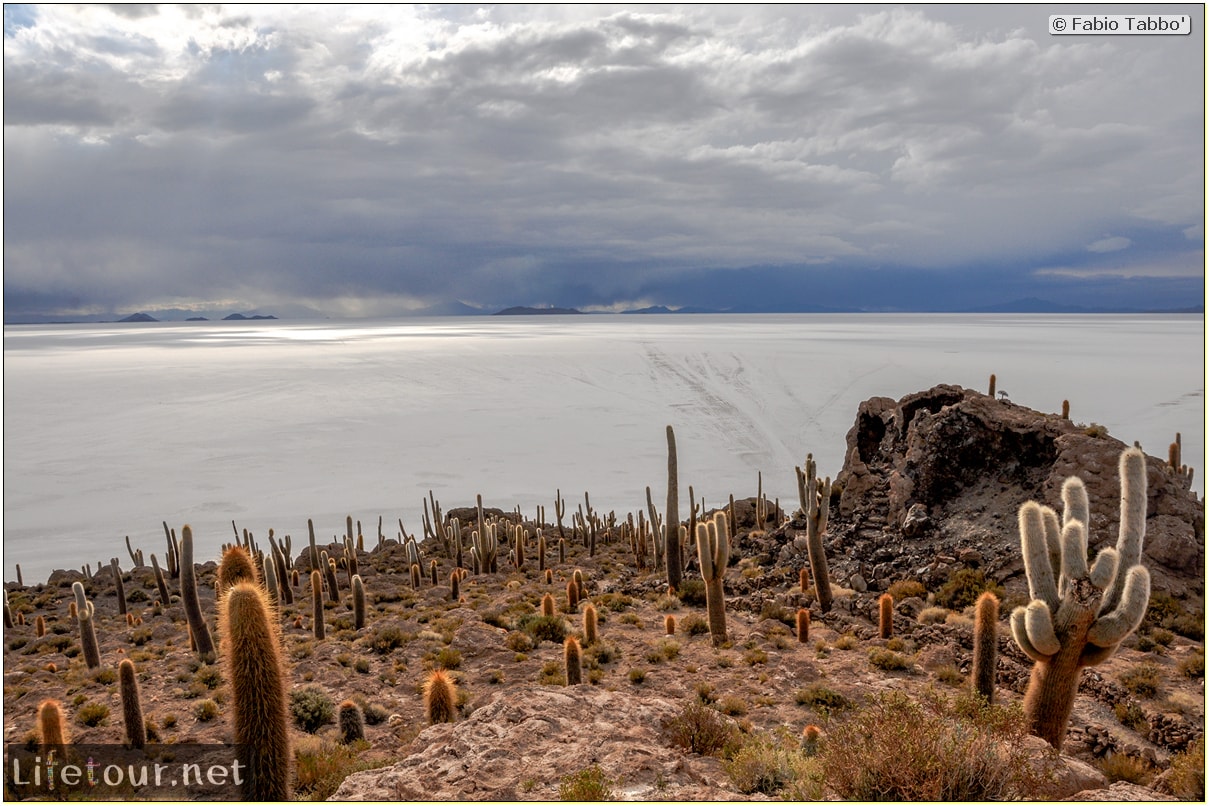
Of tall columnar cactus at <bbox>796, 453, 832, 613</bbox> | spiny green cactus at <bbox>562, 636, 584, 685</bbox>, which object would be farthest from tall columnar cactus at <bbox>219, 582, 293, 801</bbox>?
tall columnar cactus at <bbox>796, 453, 832, 613</bbox>

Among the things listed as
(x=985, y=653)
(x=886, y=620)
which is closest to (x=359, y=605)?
(x=886, y=620)

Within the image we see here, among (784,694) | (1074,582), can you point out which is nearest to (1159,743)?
(1074,582)

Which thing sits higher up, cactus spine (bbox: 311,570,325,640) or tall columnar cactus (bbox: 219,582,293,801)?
tall columnar cactus (bbox: 219,582,293,801)

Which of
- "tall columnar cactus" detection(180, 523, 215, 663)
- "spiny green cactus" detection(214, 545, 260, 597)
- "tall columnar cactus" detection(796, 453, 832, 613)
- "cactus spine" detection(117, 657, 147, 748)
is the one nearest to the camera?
"spiny green cactus" detection(214, 545, 260, 597)

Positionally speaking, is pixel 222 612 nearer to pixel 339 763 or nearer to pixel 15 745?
pixel 339 763

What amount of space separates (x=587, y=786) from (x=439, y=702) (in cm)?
507

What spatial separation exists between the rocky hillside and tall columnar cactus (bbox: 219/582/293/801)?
777 mm

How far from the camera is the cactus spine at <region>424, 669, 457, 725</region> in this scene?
10.6 meters

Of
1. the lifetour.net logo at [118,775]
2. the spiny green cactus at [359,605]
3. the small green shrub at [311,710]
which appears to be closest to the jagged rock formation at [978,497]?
the spiny green cactus at [359,605]

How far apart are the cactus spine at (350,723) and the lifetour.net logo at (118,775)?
1.56 meters

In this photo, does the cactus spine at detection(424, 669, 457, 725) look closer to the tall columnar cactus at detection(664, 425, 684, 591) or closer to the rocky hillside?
the rocky hillside

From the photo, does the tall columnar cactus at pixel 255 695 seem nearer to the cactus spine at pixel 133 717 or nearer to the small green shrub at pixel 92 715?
the cactus spine at pixel 133 717

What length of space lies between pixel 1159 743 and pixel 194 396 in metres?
101

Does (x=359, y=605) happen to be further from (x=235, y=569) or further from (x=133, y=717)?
(x=235, y=569)
